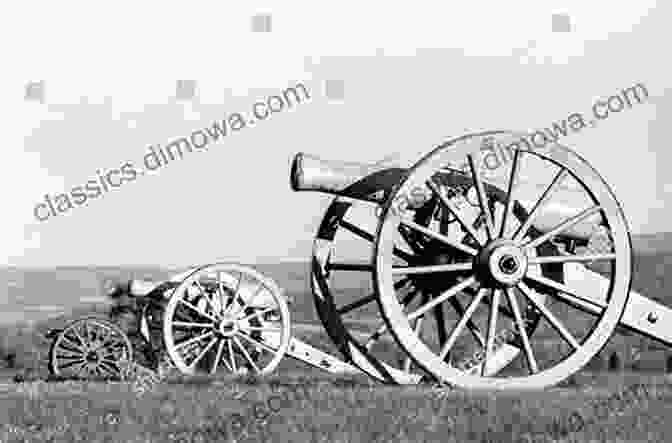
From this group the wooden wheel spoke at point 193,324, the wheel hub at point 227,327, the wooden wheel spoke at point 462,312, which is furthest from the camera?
the wheel hub at point 227,327

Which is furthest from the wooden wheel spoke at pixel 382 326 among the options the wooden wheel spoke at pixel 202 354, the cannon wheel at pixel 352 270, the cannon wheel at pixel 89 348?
the cannon wheel at pixel 89 348

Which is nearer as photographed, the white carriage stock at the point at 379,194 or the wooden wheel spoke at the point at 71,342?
the white carriage stock at the point at 379,194

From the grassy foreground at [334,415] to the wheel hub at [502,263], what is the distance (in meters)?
0.96

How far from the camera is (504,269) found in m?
8.97

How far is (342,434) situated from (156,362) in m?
8.76

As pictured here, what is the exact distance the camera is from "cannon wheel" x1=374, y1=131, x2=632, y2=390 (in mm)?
8773

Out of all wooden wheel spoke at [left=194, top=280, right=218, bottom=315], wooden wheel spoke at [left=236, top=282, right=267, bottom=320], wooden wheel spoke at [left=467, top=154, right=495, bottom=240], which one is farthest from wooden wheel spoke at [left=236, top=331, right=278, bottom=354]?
wooden wheel spoke at [left=467, top=154, right=495, bottom=240]

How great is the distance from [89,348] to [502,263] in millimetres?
7590

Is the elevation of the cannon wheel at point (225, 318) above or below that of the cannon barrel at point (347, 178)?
below

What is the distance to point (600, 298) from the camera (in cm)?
985

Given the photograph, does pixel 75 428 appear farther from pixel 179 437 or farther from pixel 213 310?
pixel 213 310

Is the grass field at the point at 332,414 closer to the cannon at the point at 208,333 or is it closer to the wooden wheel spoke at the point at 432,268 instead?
the wooden wheel spoke at the point at 432,268

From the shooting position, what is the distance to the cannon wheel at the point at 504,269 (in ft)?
28.8

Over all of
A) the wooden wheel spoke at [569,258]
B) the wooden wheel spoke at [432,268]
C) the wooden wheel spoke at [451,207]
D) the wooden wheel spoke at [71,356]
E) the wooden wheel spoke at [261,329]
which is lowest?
the wooden wheel spoke at [71,356]
